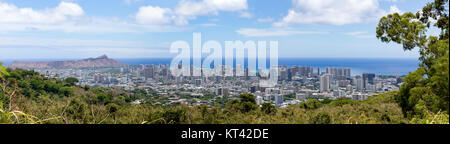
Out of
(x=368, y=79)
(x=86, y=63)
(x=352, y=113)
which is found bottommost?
(x=352, y=113)

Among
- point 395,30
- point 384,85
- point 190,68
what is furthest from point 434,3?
point 190,68

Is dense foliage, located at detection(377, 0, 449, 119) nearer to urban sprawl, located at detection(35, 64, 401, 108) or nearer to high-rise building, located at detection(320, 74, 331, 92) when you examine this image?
urban sprawl, located at detection(35, 64, 401, 108)

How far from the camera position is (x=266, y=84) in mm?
14828

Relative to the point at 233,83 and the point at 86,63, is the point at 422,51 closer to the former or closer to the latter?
the point at 233,83

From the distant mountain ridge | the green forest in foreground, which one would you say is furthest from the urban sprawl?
the green forest in foreground

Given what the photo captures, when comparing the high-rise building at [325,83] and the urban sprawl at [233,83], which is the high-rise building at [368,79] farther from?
the high-rise building at [325,83]

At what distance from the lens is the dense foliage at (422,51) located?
3.35 metres

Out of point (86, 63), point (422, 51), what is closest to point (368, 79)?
point (422, 51)

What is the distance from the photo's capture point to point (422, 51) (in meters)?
5.23

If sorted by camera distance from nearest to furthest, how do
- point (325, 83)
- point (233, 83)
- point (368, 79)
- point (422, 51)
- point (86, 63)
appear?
point (422, 51) < point (368, 79) < point (325, 83) < point (233, 83) < point (86, 63)

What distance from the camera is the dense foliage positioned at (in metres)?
3.35

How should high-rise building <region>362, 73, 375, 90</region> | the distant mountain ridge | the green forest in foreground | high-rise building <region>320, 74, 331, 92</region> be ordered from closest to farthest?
the green forest in foreground < high-rise building <region>362, 73, 375, 90</region> < high-rise building <region>320, 74, 331, 92</region> < the distant mountain ridge

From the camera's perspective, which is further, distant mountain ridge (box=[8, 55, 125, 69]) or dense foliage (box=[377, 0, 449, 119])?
distant mountain ridge (box=[8, 55, 125, 69])
